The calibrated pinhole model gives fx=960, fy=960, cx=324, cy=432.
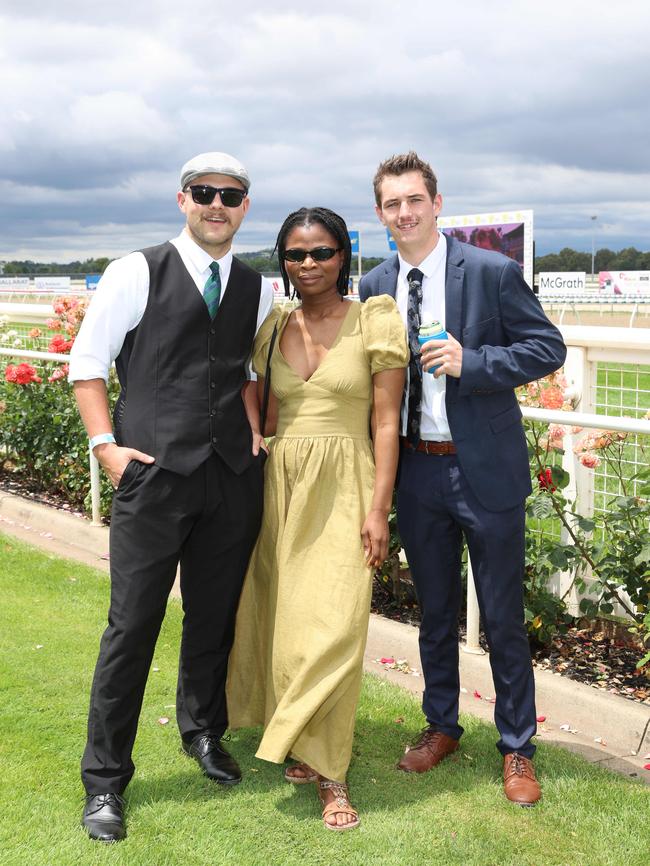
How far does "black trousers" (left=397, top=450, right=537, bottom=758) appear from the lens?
10.7 ft

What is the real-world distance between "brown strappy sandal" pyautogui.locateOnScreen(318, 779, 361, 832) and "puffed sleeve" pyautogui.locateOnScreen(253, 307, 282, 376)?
141 centimetres

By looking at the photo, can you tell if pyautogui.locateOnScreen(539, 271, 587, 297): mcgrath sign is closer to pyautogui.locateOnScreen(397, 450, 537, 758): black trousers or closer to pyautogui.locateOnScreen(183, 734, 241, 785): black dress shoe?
pyautogui.locateOnScreen(397, 450, 537, 758): black trousers

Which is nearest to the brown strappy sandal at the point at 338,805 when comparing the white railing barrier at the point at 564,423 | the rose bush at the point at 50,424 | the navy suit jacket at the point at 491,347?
the white railing barrier at the point at 564,423

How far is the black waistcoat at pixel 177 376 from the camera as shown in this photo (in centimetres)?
312

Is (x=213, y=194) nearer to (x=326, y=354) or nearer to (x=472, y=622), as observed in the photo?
(x=326, y=354)

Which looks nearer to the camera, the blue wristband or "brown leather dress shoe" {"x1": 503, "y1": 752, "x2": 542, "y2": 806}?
the blue wristband

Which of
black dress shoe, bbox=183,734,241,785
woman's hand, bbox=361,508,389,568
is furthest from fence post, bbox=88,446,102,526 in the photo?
woman's hand, bbox=361,508,389,568

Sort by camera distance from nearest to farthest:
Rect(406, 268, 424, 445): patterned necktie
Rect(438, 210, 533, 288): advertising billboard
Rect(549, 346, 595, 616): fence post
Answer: Rect(406, 268, 424, 445): patterned necktie → Rect(549, 346, 595, 616): fence post → Rect(438, 210, 533, 288): advertising billboard

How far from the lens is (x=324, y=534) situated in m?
3.24

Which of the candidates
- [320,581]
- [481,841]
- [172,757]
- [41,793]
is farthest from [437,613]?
[41,793]

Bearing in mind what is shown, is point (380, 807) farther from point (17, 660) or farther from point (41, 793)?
point (17, 660)

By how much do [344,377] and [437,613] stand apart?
954mm

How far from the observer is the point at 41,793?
3332 mm

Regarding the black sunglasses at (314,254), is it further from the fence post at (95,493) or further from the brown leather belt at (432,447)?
the fence post at (95,493)
